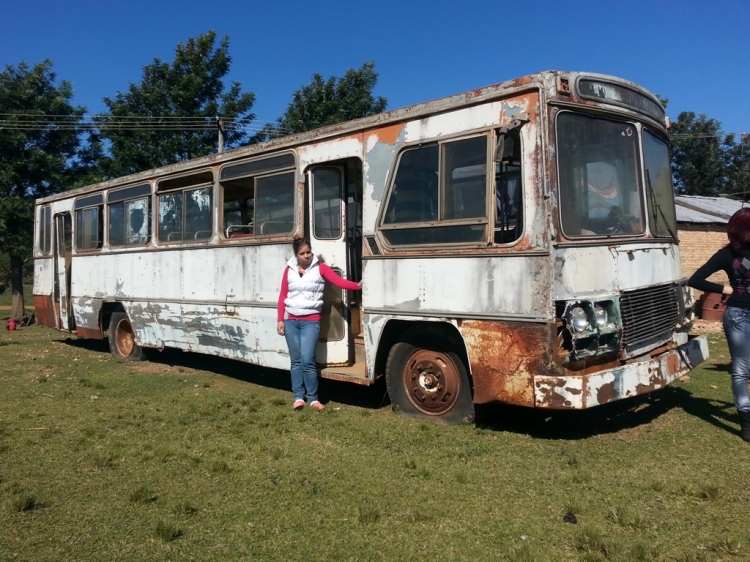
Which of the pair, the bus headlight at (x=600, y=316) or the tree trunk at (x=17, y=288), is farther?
the tree trunk at (x=17, y=288)

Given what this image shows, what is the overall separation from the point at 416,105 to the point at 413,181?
715 millimetres

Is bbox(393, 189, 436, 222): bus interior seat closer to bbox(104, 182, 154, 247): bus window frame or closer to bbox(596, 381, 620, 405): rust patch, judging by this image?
bbox(596, 381, 620, 405): rust patch

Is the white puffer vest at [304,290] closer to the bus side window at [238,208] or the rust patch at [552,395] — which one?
the bus side window at [238,208]

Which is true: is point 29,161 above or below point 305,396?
above

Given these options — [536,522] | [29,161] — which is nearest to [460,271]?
[536,522]

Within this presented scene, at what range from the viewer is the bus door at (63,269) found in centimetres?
1192

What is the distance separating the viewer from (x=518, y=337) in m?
4.99

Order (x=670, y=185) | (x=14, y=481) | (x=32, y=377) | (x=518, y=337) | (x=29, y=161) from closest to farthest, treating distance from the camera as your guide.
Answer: (x=14, y=481)
(x=518, y=337)
(x=670, y=185)
(x=32, y=377)
(x=29, y=161)

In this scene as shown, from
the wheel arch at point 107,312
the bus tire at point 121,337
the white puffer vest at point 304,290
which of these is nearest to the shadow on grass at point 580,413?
the white puffer vest at point 304,290

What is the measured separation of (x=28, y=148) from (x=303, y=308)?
15.7 metres

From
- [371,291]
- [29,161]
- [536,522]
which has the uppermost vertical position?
[29,161]

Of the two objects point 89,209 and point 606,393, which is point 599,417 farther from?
point 89,209

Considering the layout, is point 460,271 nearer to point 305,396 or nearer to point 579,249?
point 579,249

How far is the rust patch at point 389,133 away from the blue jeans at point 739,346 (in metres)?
3.33
